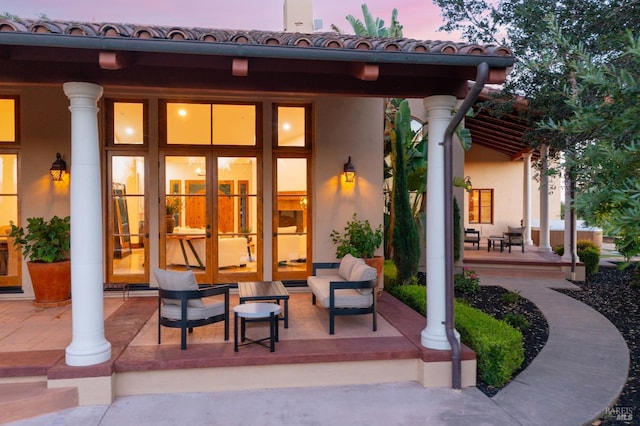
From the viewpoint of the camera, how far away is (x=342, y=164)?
309 inches

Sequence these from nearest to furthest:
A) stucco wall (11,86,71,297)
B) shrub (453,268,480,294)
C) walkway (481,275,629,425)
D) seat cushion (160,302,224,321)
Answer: walkway (481,275,629,425)
seat cushion (160,302,224,321)
stucco wall (11,86,71,297)
shrub (453,268,480,294)

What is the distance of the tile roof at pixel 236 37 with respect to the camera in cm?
373

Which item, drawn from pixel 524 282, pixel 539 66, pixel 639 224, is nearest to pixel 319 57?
pixel 539 66

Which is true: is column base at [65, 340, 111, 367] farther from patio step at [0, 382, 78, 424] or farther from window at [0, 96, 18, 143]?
window at [0, 96, 18, 143]

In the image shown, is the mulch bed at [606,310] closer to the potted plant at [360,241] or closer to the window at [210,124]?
the potted plant at [360,241]

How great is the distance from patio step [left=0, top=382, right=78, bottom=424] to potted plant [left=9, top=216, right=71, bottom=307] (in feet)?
8.71

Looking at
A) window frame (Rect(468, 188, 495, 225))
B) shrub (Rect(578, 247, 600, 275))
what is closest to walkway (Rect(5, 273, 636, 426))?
shrub (Rect(578, 247, 600, 275))

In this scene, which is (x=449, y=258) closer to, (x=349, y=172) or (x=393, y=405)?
(x=393, y=405)

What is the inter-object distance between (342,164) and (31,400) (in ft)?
18.2

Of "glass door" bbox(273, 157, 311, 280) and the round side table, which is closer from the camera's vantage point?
the round side table

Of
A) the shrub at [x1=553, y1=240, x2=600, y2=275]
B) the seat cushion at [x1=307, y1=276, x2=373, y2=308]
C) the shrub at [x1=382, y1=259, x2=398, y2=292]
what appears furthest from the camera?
the shrub at [x1=553, y1=240, x2=600, y2=275]

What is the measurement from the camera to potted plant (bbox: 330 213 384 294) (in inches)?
292

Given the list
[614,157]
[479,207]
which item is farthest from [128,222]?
[479,207]

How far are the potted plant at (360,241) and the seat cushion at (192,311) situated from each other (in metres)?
2.87
